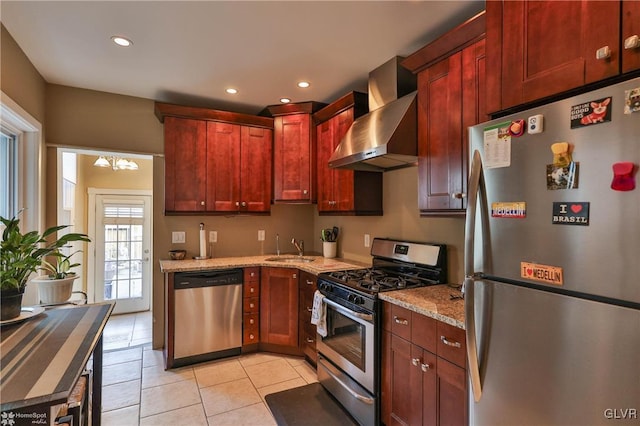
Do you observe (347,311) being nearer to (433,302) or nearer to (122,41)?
(433,302)

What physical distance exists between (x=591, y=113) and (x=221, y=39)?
Result: 2218 millimetres

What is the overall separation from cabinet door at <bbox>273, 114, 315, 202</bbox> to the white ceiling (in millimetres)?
493

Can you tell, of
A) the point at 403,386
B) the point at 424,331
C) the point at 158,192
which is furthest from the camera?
the point at 158,192

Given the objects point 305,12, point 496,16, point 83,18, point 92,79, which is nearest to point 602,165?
point 496,16

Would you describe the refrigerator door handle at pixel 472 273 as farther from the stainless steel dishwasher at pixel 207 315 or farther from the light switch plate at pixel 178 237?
the light switch plate at pixel 178 237

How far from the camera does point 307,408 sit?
2.37m

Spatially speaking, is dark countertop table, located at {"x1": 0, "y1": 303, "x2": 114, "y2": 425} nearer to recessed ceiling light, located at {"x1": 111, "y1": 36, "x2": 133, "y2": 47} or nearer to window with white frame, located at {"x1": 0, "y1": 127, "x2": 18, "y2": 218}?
window with white frame, located at {"x1": 0, "y1": 127, "x2": 18, "y2": 218}

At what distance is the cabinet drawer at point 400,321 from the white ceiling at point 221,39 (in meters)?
1.84

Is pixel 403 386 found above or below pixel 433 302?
below

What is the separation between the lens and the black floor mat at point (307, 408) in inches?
87.3

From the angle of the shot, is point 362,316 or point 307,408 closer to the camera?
point 362,316

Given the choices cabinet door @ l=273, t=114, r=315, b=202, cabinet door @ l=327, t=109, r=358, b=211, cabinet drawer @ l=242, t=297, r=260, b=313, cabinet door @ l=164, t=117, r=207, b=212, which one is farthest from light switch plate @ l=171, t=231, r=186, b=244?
cabinet door @ l=327, t=109, r=358, b=211

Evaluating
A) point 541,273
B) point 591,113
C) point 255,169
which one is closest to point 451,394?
point 541,273

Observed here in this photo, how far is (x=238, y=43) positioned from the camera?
2322mm
